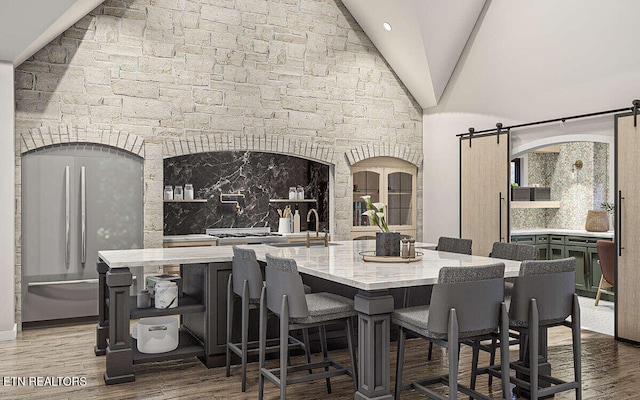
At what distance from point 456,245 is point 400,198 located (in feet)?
10.4

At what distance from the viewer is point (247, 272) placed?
411cm

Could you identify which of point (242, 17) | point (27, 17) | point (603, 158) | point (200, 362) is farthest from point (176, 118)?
point (603, 158)

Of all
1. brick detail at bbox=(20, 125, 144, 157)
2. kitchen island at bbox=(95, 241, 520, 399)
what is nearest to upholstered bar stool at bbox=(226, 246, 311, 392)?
kitchen island at bbox=(95, 241, 520, 399)

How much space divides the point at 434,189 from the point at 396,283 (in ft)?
17.1

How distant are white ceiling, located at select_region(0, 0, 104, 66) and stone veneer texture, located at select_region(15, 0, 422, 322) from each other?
445 millimetres

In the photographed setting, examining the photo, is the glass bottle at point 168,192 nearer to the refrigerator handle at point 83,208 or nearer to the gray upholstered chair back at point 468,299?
the refrigerator handle at point 83,208

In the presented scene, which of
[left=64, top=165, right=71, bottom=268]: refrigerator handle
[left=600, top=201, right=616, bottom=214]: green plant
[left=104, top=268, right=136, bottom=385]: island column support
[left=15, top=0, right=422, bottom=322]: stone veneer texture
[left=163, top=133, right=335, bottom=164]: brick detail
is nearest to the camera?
[left=104, top=268, right=136, bottom=385]: island column support

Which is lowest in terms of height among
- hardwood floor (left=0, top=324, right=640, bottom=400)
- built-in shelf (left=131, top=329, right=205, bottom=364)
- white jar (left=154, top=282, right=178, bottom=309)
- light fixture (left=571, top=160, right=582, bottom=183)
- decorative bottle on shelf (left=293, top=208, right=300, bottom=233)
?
hardwood floor (left=0, top=324, right=640, bottom=400)

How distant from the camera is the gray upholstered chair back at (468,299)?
303 centimetres

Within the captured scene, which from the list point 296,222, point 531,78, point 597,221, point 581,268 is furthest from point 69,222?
point 597,221

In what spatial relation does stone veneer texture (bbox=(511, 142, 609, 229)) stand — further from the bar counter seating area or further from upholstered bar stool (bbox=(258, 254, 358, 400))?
upholstered bar stool (bbox=(258, 254, 358, 400))

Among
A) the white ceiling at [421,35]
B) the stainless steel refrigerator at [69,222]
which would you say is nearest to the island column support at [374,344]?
the stainless steel refrigerator at [69,222]

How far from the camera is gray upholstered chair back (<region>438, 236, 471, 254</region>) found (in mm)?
5082

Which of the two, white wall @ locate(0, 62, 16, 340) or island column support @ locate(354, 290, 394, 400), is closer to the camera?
island column support @ locate(354, 290, 394, 400)
